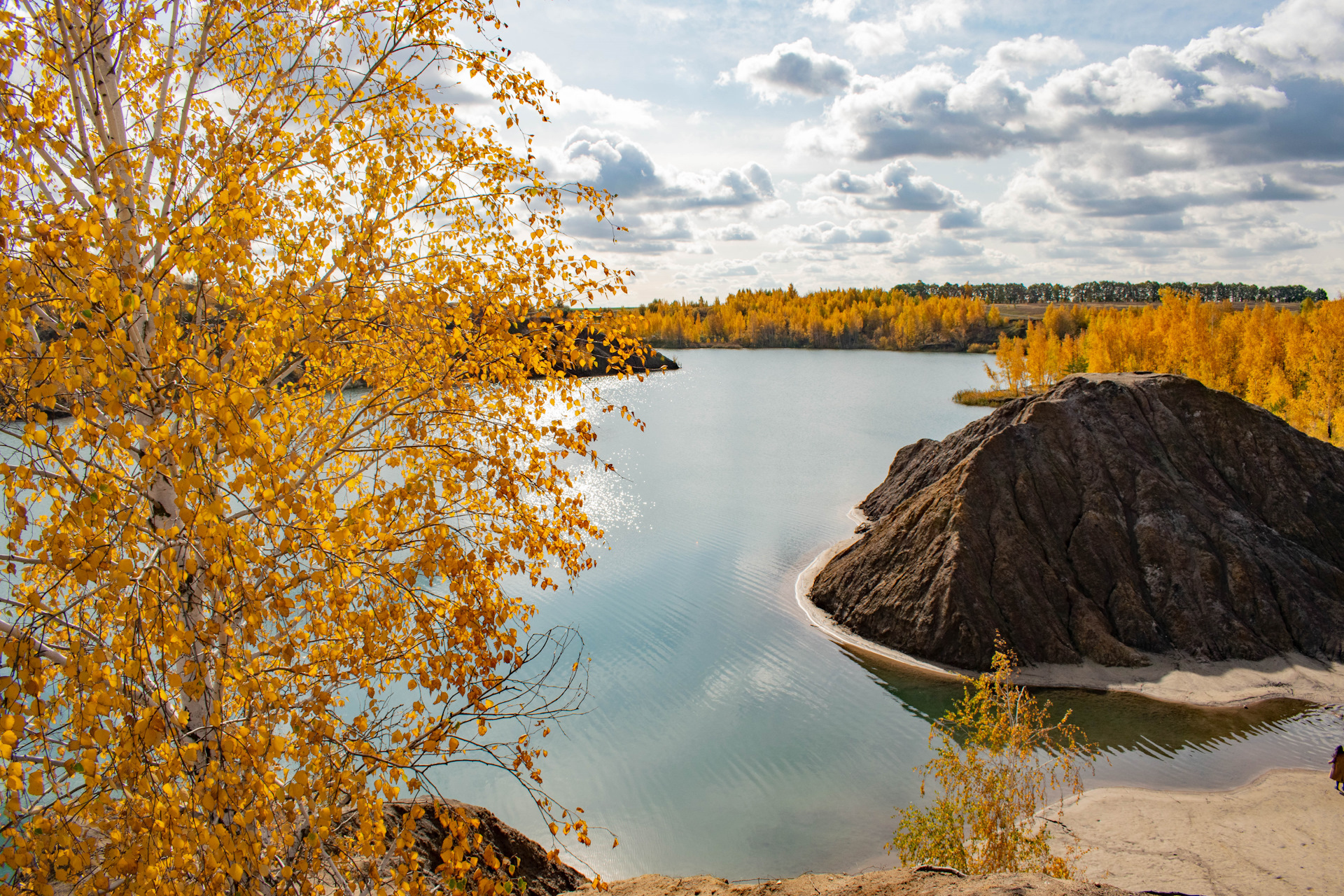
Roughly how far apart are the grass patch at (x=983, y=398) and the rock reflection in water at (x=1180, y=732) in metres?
65.4

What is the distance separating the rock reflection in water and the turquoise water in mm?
47

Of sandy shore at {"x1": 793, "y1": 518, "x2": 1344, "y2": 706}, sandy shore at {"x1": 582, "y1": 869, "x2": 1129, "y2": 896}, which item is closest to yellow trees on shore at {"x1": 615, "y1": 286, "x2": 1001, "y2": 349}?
sandy shore at {"x1": 793, "y1": 518, "x2": 1344, "y2": 706}

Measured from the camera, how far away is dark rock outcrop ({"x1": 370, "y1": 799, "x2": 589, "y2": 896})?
404 inches

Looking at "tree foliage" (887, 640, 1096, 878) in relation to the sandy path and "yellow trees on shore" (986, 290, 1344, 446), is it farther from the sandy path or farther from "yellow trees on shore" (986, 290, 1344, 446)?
"yellow trees on shore" (986, 290, 1344, 446)

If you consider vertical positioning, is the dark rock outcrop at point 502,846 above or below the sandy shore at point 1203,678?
above

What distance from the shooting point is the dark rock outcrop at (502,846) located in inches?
404

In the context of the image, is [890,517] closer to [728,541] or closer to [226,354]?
[728,541]

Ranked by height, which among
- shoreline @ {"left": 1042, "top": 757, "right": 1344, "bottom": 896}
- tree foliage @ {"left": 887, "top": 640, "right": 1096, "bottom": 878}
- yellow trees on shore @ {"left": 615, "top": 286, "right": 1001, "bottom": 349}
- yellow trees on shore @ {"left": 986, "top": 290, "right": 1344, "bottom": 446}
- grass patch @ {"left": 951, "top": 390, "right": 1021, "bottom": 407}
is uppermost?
yellow trees on shore @ {"left": 615, "top": 286, "right": 1001, "bottom": 349}

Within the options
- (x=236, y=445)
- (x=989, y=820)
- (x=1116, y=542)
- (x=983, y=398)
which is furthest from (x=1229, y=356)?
(x=236, y=445)

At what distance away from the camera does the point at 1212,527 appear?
896 inches

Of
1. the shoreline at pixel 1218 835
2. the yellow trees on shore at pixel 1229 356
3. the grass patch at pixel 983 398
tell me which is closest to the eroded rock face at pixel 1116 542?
the shoreline at pixel 1218 835

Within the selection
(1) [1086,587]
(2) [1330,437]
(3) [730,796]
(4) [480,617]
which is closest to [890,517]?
(1) [1086,587]

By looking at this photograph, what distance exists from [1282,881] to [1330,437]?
48385mm

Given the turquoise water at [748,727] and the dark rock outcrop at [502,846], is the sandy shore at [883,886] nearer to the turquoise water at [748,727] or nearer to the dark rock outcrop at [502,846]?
the dark rock outcrop at [502,846]
